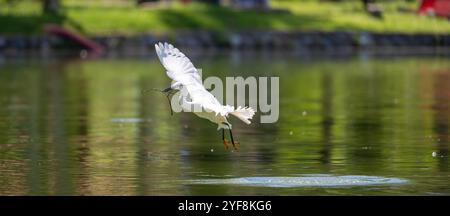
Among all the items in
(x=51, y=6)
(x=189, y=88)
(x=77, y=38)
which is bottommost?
(x=77, y=38)

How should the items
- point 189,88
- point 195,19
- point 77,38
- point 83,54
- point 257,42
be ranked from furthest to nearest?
point 195,19 → point 257,42 → point 77,38 → point 83,54 → point 189,88

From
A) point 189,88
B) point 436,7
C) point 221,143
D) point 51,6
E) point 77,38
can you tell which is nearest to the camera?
point 189,88

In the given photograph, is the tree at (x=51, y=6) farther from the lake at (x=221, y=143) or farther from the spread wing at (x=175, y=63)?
the spread wing at (x=175, y=63)

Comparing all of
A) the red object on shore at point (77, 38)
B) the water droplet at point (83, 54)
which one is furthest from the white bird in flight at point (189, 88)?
the red object on shore at point (77, 38)

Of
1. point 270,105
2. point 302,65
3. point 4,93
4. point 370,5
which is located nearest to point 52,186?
point 270,105

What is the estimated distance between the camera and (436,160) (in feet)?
57.5

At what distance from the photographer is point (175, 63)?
1516cm

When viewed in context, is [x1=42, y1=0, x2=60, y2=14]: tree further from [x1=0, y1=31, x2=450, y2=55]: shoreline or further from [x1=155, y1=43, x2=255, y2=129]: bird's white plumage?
[x1=155, y1=43, x2=255, y2=129]: bird's white plumage

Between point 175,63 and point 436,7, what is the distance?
4882cm

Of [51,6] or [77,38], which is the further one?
[51,6]

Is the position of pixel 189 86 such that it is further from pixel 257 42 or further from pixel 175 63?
pixel 257 42

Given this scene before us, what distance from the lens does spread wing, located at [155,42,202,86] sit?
595 inches

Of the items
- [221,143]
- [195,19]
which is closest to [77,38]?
[195,19]
